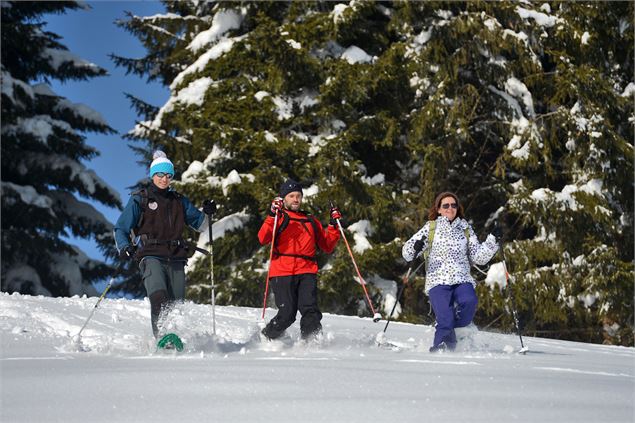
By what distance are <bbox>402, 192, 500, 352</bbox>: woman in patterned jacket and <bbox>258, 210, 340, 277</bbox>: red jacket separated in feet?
3.05

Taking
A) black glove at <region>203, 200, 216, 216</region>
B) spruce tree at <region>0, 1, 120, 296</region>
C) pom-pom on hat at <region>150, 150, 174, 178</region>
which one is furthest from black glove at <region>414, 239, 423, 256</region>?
spruce tree at <region>0, 1, 120, 296</region>

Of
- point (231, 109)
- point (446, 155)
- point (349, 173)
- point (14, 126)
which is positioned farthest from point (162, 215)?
point (14, 126)

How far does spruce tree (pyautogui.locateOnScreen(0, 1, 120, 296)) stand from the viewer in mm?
20547

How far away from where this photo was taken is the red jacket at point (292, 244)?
24.6 feet

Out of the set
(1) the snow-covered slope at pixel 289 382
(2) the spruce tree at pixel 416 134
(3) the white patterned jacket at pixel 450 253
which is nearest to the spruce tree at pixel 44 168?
(2) the spruce tree at pixel 416 134

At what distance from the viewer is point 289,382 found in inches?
172

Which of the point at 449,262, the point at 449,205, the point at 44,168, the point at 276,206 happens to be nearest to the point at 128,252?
the point at 276,206

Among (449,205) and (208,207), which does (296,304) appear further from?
(449,205)

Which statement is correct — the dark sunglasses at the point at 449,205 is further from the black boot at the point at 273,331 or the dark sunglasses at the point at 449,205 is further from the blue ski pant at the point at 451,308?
the black boot at the point at 273,331

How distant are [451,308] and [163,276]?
8.89 ft

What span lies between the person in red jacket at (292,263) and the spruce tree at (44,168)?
47.7 feet

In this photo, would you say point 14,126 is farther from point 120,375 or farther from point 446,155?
point 120,375

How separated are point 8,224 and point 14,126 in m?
2.64

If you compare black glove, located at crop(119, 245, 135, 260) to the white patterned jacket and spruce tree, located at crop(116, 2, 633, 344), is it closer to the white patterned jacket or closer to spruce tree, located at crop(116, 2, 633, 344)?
the white patterned jacket
